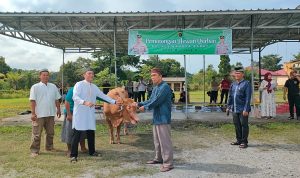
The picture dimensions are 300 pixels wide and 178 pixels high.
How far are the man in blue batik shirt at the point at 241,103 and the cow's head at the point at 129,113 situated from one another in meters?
2.39

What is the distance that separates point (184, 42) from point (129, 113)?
530 centimetres

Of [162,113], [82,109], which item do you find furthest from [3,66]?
[162,113]

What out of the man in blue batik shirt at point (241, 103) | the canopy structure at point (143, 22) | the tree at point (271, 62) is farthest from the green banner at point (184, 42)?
the tree at point (271, 62)

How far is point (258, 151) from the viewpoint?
8219 millimetres

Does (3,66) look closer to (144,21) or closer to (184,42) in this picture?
(144,21)

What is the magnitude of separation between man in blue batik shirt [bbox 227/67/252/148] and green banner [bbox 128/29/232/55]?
3993mm

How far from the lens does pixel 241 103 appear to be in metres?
8.63

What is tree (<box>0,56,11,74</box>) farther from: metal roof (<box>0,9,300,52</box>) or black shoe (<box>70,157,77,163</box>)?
black shoe (<box>70,157,77,163</box>)

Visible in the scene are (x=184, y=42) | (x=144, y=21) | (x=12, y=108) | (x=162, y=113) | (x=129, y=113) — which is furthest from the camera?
(x=12, y=108)

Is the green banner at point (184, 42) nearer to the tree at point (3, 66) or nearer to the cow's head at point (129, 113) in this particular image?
the cow's head at point (129, 113)

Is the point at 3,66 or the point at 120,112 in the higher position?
the point at 3,66

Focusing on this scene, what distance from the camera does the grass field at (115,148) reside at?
6637 millimetres

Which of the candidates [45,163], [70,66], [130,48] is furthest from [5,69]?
[45,163]

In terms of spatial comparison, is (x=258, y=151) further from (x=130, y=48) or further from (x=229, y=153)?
(x=130, y=48)
